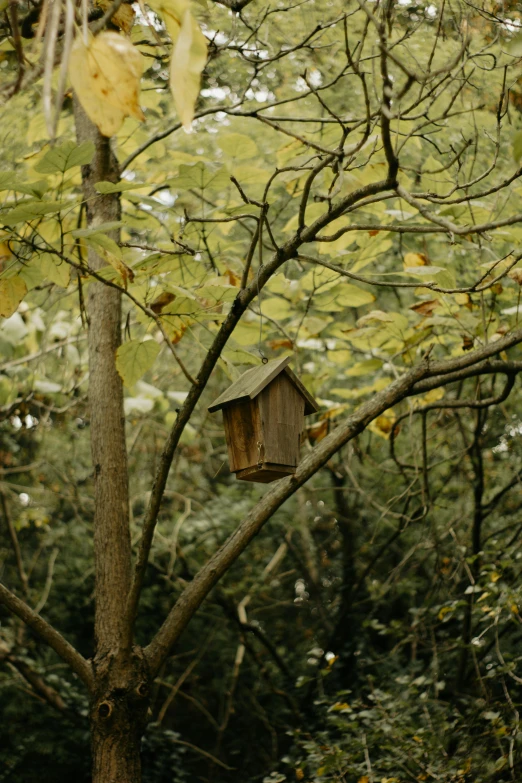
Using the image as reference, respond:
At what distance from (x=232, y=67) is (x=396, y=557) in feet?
9.74

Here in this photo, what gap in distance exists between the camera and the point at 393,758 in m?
2.22

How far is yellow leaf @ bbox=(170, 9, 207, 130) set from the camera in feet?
2.13

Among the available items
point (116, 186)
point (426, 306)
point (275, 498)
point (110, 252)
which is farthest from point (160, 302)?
point (426, 306)

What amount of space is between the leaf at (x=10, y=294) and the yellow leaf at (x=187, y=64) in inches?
37.6

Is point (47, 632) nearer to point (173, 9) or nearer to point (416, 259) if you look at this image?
point (173, 9)

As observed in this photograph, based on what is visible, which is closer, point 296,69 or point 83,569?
point 296,69

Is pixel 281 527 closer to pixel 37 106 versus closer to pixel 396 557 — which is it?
pixel 396 557

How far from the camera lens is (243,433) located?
4.71ft

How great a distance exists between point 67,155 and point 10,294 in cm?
36

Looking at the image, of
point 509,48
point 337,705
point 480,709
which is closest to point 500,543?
point 480,709

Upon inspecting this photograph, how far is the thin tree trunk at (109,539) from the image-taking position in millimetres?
1558

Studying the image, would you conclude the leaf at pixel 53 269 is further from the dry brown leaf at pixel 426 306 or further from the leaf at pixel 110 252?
the dry brown leaf at pixel 426 306

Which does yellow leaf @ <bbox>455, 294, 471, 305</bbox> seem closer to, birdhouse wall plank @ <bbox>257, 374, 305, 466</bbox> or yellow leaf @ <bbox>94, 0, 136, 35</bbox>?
birdhouse wall plank @ <bbox>257, 374, 305, 466</bbox>

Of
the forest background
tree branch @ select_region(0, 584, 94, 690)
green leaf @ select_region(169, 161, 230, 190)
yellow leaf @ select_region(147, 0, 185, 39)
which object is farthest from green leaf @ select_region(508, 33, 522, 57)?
tree branch @ select_region(0, 584, 94, 690)
